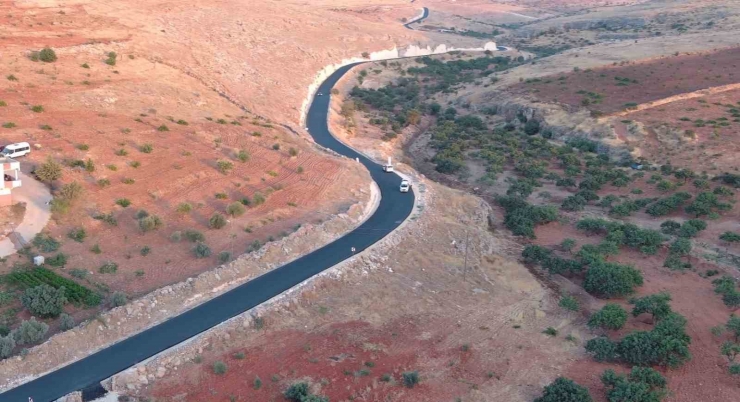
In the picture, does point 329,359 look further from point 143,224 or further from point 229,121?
point 229,121

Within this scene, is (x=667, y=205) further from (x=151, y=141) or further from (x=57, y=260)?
(x=57, y=260)

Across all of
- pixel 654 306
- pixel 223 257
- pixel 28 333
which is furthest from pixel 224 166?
pixel 654 306

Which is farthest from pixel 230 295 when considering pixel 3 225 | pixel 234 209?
pixel 3 225

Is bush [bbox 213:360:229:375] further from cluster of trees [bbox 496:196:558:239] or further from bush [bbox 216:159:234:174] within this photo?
cluster of trees [bbox 496:196:558:239]

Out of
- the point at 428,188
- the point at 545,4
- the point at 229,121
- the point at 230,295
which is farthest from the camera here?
the point at 545,4

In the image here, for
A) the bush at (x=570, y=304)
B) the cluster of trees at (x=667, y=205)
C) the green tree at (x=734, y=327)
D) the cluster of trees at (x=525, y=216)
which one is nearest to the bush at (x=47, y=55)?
the cluster of trees at (x=525, y=216)

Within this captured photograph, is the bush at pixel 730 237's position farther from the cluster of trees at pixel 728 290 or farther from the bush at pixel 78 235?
the bush at pixel 78 235
